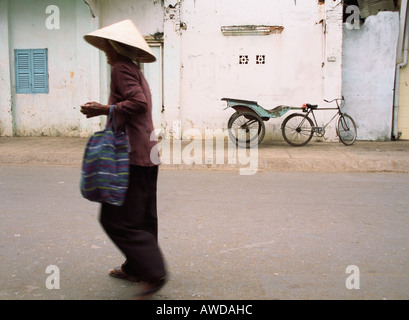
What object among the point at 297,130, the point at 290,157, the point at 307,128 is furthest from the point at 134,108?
the point at 307,128

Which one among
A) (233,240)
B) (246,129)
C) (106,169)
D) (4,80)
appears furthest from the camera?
(4,80)

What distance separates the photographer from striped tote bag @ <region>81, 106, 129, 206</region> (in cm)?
259

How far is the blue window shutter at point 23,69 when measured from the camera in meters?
11.8

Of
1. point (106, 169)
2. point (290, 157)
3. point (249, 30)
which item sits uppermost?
point (249, 30)

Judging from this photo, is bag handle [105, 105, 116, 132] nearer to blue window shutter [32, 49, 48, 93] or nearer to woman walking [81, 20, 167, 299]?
woman walking [81, 20, 167, 299]

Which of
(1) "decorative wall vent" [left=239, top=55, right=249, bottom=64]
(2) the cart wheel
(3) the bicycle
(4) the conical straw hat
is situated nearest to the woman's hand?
(4) the conical straw hat

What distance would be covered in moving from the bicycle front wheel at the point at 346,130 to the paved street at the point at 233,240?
3.43 metres

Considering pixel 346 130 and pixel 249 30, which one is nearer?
pixel 346 130

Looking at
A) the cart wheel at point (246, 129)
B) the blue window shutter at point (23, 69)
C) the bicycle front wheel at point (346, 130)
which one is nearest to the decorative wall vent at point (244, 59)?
the cart wheel at point (246, 129)

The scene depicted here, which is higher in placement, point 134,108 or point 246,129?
point 134,108

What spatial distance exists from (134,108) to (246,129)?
23.0ft

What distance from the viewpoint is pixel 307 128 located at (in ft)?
32.4

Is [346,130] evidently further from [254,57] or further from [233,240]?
Answer: [233,240]

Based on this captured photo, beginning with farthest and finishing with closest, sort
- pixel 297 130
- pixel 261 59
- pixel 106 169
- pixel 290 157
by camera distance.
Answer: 1. pixel 261 59
2. pixel 297 130
3. pixel 290 157
4. pixel 106 169
